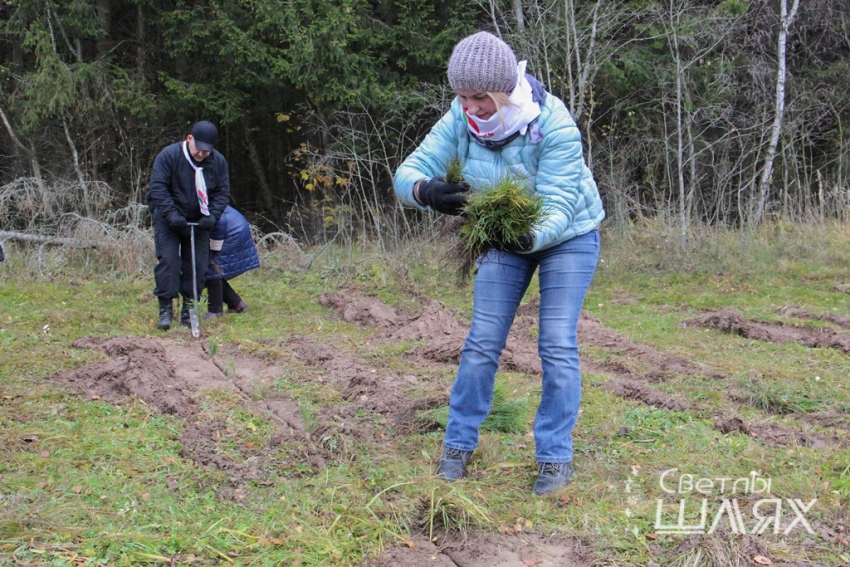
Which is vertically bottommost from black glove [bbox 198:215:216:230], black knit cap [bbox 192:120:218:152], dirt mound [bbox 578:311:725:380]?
dirt mound [bbox 578:311:725:380]

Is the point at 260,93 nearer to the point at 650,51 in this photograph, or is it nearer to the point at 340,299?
the point at 650,51

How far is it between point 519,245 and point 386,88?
1085 cm

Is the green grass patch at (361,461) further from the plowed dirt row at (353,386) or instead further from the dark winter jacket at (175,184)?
the dark winter jacket at (175,184)

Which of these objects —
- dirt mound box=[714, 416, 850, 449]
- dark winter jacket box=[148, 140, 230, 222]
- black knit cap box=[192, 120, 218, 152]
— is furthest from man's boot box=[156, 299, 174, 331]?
dirt mound box=[714, 416, 850, 449]

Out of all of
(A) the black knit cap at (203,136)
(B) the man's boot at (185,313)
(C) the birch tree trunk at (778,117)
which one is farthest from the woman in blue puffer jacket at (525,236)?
(C) the birch tree trunk at (778,117)

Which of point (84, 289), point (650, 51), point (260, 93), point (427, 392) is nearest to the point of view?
point (427, 392)

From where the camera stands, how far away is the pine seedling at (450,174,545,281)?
3385 millimetres

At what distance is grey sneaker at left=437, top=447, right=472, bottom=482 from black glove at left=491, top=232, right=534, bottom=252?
0.93 m

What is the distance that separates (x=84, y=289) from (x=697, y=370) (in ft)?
23.6

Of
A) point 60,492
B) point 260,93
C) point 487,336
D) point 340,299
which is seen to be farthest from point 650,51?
point 60,492

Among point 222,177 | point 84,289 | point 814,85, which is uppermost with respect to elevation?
point 814,85

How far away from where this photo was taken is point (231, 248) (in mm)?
8000

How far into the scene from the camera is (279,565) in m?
2.95

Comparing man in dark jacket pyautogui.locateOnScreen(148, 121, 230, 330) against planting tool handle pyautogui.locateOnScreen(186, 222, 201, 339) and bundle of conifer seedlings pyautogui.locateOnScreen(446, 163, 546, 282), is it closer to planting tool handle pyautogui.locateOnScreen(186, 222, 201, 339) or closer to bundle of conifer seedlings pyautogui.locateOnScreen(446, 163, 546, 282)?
planting tool handle pyautogui.locateOnScreen(186, 222, 201, 339)
